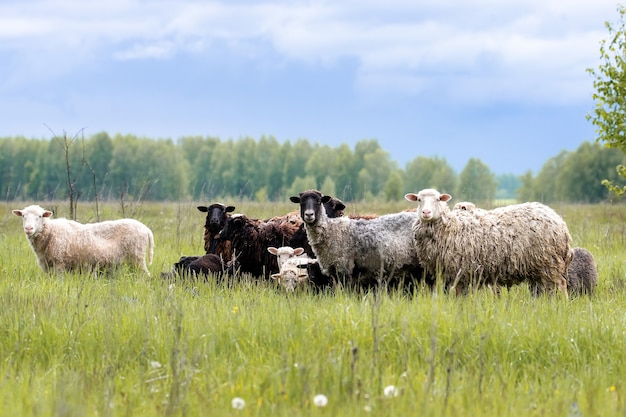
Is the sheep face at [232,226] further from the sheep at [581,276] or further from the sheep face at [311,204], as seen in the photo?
the sheep at [581,276]

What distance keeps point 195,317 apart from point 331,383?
2.12 m

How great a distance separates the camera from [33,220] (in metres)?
11.2

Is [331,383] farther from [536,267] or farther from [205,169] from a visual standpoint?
[205,169]

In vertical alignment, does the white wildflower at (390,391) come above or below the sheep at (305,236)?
below

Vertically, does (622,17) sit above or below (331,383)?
above

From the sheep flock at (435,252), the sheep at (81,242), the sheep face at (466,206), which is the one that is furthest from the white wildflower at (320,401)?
the sheep at (81,242)

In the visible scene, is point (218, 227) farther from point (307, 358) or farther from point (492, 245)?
point (307, 358)

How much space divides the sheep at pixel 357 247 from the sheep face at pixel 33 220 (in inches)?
166

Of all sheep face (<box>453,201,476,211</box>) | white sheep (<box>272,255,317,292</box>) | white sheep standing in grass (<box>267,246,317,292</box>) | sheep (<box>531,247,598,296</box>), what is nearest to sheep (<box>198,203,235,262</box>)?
white sheep standing in grass (<box>267,246,317,292</box>)

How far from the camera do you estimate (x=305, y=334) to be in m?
6.07

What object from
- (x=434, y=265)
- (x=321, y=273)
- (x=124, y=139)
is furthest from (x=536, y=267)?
(x=124, y=139)

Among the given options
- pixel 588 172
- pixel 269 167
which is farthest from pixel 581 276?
pixel 269 167

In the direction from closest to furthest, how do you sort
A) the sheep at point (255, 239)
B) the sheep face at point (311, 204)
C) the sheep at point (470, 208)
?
1. the sheep face at point (311, 204)
2. the sheep at point (470, 208)
3. the sheep at point (255, 239)

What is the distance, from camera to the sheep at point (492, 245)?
31.0ft
